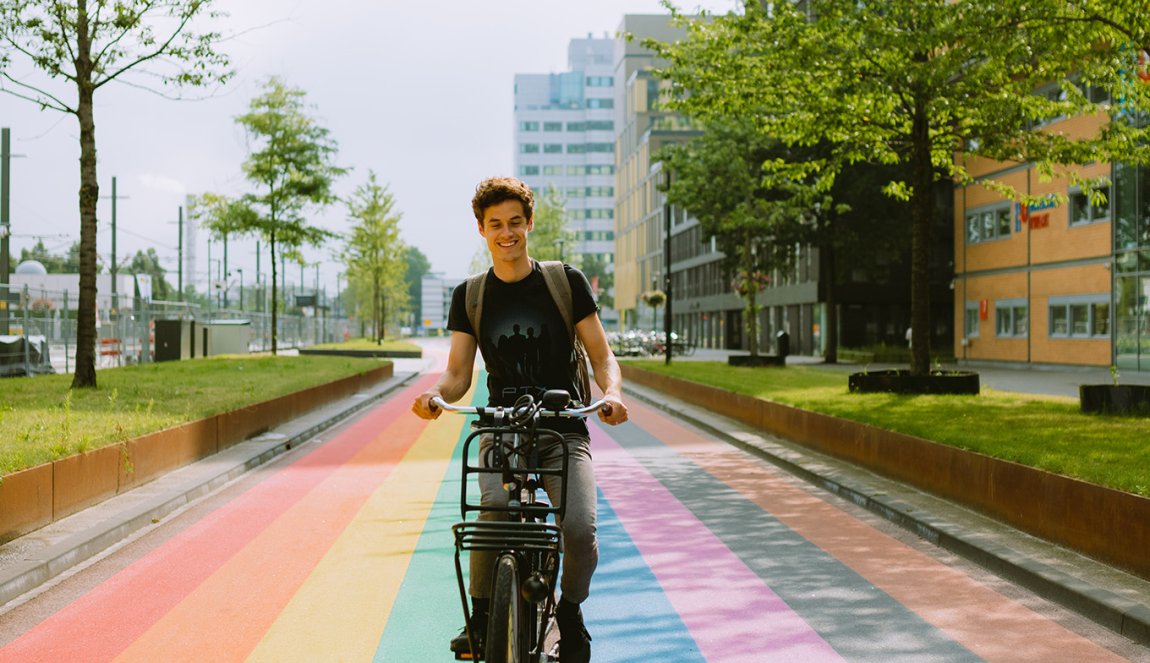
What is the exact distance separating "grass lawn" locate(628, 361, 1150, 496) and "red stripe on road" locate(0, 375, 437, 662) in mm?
5636

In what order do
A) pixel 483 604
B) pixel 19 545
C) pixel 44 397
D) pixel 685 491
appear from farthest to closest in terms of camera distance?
pixel 44 397
pixel 685 491
pixel 19 545
pixel 483 604

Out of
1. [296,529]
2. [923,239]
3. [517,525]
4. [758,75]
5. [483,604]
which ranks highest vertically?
[758,75]

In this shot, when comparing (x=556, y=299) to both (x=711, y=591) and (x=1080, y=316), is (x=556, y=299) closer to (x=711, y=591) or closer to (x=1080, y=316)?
(x=711, y=591)

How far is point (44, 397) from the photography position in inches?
575

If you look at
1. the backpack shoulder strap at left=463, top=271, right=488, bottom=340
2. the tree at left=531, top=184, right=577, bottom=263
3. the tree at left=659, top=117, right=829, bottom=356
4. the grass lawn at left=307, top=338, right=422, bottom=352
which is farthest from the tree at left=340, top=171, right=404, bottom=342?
the backpack shoulder strap at left=463, top=271, right=488, bottom=340

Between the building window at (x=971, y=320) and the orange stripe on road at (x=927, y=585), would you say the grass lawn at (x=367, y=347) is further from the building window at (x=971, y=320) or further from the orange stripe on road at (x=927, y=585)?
the orange stripe on road at (x=927, y=585)

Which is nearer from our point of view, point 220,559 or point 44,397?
point 220,559

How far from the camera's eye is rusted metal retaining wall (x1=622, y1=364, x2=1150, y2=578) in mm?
6430

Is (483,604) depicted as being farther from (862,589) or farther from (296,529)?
(296,529)

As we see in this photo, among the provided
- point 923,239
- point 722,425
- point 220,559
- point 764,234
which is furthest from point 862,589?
point 764,234

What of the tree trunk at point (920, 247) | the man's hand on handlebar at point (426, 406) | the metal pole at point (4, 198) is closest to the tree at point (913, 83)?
the tree trunk at point (920, 247)

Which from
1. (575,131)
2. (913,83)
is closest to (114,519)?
(913,83)

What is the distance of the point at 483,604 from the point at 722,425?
13627 mm

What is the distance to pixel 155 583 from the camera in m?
6.69
